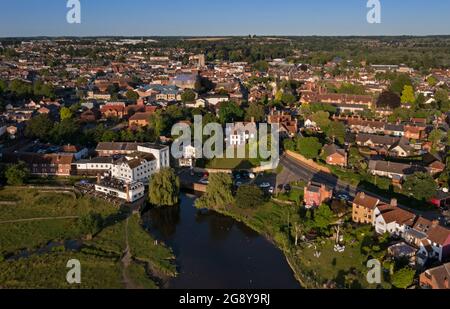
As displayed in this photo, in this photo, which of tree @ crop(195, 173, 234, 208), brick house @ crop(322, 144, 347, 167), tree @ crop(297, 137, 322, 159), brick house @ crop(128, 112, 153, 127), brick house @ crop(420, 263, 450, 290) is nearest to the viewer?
brick house @ crop(420, 263, 450, 290)

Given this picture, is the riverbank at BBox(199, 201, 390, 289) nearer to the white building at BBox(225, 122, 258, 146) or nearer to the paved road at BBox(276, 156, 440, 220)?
the paved road at BBox(276, 156, 440, 220)

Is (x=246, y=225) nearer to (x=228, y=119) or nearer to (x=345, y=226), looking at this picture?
(x=345, y=226)

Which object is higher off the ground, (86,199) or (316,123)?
(316,123)

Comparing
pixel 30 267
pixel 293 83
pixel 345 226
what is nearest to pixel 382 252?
pixel 345 226

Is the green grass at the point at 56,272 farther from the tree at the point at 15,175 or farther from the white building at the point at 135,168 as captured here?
the tree at the point at 15,175

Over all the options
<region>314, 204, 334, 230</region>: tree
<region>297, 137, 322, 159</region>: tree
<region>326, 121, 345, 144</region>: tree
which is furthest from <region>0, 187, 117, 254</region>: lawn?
<region>326, 121, 345, 144</region>: tree
